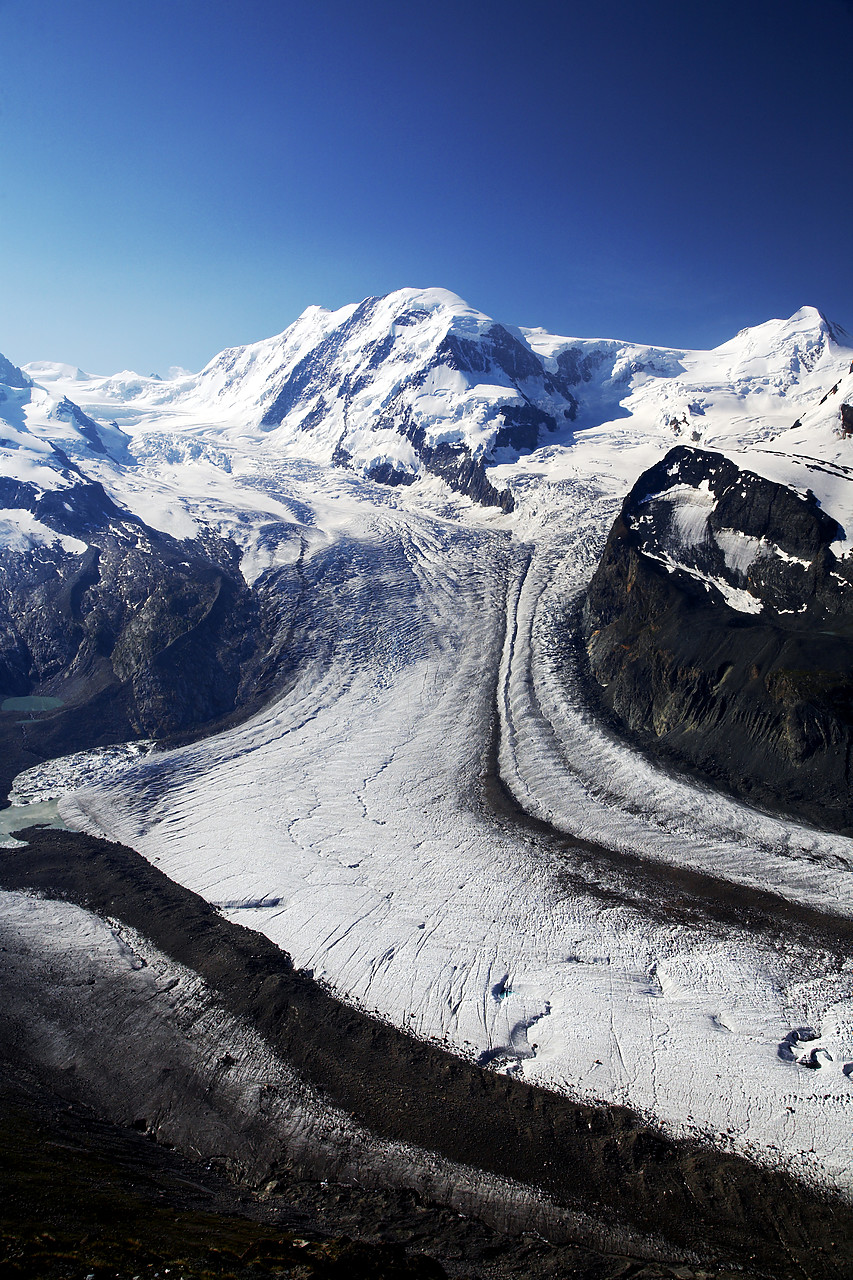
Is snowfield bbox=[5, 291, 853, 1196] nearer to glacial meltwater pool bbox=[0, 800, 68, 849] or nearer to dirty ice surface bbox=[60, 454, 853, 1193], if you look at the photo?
dirty ice surface bbox=[60, 454, 853, 1193]

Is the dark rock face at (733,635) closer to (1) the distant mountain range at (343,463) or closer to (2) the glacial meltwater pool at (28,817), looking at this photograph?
(1) the distant mountain range at (343,463)

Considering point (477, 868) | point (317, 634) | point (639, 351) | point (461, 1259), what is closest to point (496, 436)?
point (317, 634)

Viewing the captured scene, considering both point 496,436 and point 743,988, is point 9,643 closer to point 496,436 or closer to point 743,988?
point 743,988

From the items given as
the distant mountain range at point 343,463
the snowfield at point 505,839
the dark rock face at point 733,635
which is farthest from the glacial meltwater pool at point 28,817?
the dark rock face at point 733,635

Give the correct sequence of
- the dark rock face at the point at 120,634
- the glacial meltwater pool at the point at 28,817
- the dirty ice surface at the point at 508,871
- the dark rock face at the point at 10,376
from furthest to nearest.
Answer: the dark rock face at the point at 10,376 → the dark rock face at the point at 120,634 → the glacial meltwater pool at the point at 28,817 → the dirty ice surface at the point at 508,871

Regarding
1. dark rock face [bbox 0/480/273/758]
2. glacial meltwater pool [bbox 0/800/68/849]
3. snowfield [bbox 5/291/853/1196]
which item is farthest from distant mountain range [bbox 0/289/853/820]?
glacial meltwater pool [bbox 0/800/68/849]

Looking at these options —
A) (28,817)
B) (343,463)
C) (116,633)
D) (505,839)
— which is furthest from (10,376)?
(505,839)
